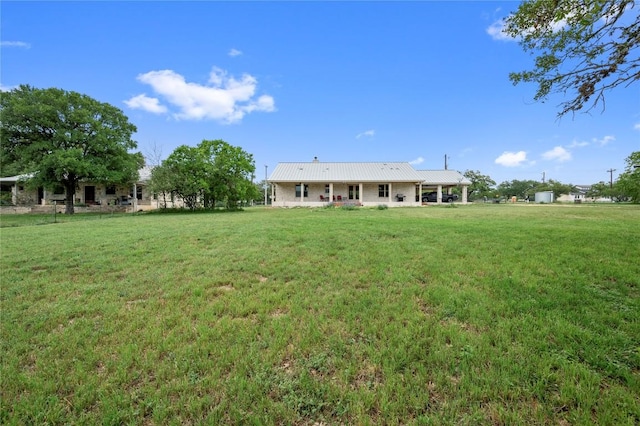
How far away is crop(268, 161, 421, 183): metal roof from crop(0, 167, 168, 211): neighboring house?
12653 millimetres

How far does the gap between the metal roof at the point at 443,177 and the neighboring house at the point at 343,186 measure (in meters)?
3.34

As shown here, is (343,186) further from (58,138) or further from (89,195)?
(89,195)

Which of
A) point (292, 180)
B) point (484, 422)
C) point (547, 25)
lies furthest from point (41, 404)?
point (292, 180)

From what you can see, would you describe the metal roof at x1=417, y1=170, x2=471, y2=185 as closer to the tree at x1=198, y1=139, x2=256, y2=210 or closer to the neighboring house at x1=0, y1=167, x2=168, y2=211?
the tree at x1=198, y1=139, x2=256, y2=210

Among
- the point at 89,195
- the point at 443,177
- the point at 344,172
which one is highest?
the point at 344,172

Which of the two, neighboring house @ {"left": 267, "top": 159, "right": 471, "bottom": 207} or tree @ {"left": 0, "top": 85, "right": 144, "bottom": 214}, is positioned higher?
tree @ {"left": 0, "top": 85, "right": 144, "bottom": 214}

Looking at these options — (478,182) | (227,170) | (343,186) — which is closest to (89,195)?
(227,170)

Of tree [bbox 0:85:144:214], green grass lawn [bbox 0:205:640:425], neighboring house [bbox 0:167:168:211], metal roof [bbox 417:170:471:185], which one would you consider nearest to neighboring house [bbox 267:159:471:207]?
metal roof [bbox 417:170:471:185]

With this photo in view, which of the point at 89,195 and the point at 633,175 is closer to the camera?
the point at 633,175

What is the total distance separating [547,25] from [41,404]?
26.0ft

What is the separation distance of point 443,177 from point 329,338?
33.7 metres

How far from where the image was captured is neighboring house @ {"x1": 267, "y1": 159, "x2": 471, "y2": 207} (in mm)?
28092

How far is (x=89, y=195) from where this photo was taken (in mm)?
28188

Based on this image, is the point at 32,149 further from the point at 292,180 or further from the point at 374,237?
the point at 374,237
